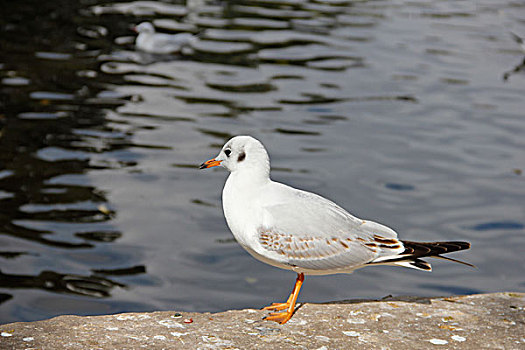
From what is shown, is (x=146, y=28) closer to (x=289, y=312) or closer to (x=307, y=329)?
(x=289, y=312)

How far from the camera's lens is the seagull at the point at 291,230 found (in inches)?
176

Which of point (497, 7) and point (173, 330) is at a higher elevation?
point (497, 7)

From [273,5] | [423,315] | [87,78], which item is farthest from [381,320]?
[273,5]

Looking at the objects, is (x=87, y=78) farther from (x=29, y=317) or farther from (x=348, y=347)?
(x=348, y=347)

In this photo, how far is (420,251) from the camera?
4590 mm

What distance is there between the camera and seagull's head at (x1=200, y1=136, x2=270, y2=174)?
4.54 m

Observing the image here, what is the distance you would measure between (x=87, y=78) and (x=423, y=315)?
906 cm

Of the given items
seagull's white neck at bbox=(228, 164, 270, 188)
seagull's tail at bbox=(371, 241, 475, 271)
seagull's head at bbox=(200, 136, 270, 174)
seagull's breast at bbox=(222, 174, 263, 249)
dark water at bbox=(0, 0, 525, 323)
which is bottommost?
dark water at bbox=(0, 0, 525, 323)

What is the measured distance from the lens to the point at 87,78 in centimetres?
1245

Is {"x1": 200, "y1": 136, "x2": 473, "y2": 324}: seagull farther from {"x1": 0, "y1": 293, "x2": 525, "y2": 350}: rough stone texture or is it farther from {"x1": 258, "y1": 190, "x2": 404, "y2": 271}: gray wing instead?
{"x1": 0, "y1": 293, "x2": 525, "y2": 350}: rough stone texture

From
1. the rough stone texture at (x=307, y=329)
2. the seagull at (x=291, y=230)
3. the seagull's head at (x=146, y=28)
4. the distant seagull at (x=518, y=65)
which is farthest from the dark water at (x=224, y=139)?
the seagull at (x=291, y=230)

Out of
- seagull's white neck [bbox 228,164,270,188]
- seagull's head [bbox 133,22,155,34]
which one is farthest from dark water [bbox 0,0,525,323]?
seagull's white neck [bbox 228,164,270,188]

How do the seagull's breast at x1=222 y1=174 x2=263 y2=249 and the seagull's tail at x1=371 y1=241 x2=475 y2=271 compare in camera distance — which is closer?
the seagull's breast at x1=222 y1=174 x2=263 y2=249

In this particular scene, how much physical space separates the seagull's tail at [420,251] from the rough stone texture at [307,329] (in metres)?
0.42
